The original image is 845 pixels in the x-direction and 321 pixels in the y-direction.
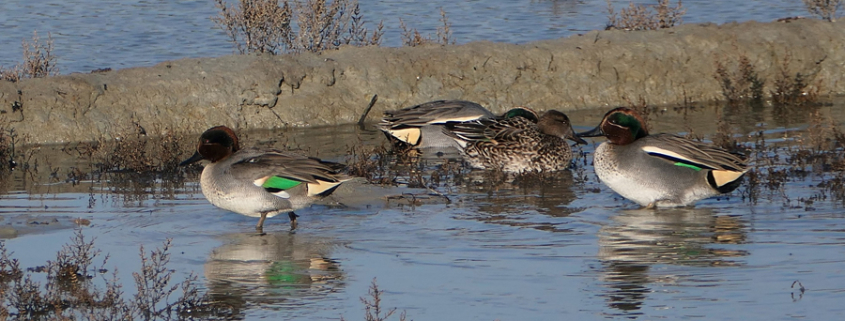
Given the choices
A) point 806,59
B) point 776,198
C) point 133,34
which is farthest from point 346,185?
point 133,34

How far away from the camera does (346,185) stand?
31.0 ft

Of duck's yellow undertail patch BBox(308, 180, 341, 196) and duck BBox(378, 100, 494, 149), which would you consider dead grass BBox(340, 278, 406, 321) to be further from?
duck BBox(378, 100, 494, 149)

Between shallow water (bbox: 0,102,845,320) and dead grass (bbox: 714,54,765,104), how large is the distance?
3.19 metres

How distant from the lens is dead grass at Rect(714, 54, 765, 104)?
13633mm

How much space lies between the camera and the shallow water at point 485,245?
5988 mm

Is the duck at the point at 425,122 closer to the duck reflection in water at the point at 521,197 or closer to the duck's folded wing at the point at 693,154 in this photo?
the duck reflection in water at the point at 521,197

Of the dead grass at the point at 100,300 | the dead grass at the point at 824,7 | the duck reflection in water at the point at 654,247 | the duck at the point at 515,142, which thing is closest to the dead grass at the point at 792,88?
the dead grass at the point at 824,7

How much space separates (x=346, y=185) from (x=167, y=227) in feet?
6.00

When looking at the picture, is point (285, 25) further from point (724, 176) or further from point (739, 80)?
point (724, 176)

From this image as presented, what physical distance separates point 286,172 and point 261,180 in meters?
0.18

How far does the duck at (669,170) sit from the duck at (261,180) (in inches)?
77.2

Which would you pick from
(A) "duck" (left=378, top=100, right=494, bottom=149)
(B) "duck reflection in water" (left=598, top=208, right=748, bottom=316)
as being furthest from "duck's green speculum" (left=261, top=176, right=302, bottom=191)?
(A) "duck" (left=378, top=100, right=494, bottom=149)

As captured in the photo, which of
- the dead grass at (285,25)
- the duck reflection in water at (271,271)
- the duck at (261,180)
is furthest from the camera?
the dead grass at (285,25)

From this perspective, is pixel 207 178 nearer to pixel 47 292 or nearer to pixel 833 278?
pixel 47 292
